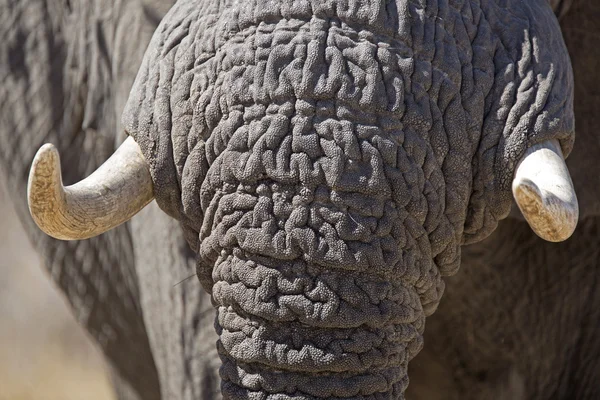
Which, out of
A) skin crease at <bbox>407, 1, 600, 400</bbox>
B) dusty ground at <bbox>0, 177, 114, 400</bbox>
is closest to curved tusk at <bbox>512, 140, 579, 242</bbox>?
skin crease at <bbox>407, 1, 600, 400</bbox>

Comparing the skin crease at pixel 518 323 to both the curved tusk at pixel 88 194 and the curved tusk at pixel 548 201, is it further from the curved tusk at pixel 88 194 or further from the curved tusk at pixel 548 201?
the curved tusk at pixel 88 194

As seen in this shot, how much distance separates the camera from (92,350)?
637cm

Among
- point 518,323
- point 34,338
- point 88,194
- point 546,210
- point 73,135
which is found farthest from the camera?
point 34,338

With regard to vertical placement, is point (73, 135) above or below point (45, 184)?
below

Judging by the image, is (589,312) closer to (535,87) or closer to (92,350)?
(535,87)

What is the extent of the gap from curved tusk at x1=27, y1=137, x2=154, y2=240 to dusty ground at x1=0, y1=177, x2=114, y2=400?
4283 mm

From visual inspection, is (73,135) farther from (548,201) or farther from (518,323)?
(548,201)

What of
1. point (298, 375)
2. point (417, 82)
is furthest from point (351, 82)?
point (298, 375)

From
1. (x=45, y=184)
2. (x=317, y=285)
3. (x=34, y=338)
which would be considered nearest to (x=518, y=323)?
(x=317, y=285)

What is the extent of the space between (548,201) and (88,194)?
0.65m

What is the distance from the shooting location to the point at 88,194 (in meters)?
1.83

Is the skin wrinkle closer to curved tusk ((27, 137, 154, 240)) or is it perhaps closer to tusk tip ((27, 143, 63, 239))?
curved tusk ((27, 137, 154, 240))

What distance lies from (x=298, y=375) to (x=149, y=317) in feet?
3.18

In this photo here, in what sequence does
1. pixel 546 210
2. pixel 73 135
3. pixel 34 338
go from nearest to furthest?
pixel 546 210, pixel 73 135, pixel 34 338
